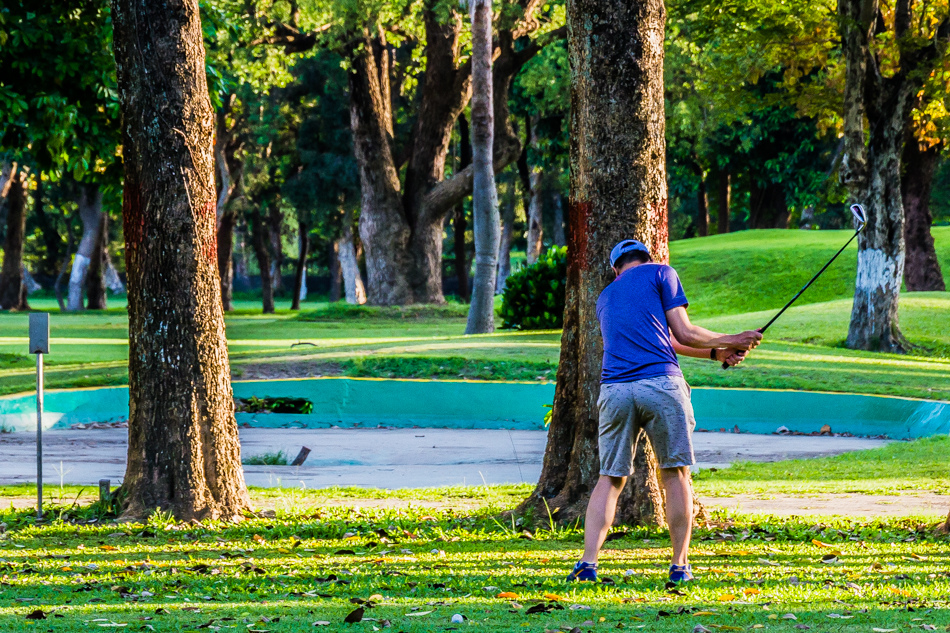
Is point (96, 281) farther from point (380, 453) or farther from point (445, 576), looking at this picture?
point (445, 576)

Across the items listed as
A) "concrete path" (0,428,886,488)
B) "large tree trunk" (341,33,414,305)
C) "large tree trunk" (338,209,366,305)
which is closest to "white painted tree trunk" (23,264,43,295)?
"large tree trunk" (338,209,366,305)

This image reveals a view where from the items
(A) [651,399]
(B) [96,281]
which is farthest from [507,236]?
(A) [651,399]

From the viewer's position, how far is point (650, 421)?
223 inches

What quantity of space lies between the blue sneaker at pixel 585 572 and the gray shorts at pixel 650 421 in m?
0.48

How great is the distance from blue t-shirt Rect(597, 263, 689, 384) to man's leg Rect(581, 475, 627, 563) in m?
0.54

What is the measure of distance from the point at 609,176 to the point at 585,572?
2739 mm

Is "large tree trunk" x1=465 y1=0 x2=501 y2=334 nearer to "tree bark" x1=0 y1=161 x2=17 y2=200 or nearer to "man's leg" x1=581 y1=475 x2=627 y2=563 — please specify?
"man's leg" x1=581 y1=475 x2=627 y2=563

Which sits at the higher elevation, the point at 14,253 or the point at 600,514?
the point at 14,253

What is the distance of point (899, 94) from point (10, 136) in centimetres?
1540

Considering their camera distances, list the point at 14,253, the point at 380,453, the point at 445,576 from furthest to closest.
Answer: the point at 14,253
the point at 380,453
the point at 445,576

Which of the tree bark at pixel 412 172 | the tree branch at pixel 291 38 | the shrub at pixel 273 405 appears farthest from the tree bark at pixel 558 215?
the shrub at pixel 273 405

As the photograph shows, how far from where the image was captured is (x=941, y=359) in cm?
1972

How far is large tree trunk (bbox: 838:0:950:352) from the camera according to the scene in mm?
19938

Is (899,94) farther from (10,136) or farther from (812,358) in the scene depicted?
(10,136)
